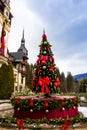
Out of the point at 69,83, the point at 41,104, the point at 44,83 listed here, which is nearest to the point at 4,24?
the point at 44,83

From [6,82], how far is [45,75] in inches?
762

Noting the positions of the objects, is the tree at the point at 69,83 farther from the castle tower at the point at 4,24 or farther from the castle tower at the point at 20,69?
the castle tower at the point at 4,24

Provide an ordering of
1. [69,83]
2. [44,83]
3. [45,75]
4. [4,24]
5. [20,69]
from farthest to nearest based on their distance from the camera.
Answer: [69,83], [20,69], [4,24], [45,75], [44,83]

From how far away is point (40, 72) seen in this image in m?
14.1

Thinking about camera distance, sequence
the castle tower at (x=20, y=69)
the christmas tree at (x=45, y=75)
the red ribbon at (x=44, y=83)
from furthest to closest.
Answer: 1. the castle tower at (x=20, y=69)
2. the christmas tree at (x=45, y=75)
3. the red ribbon at (x=44, y=83)

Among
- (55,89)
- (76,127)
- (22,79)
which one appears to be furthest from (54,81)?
(22,79)

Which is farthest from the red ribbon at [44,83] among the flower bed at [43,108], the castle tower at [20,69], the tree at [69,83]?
the tree at [69,83]

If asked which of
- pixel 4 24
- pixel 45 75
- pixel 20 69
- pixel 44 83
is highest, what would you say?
pixel 4 24

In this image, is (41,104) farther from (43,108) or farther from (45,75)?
(45,75)

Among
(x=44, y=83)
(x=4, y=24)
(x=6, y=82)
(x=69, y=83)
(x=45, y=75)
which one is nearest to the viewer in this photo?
(x=44, y=83)

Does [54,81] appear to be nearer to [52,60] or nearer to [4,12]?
[52,60]

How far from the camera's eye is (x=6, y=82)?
32.4 meters

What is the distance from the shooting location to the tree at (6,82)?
3200 cm

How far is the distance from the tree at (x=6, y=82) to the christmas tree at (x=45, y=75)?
18.7 meters
